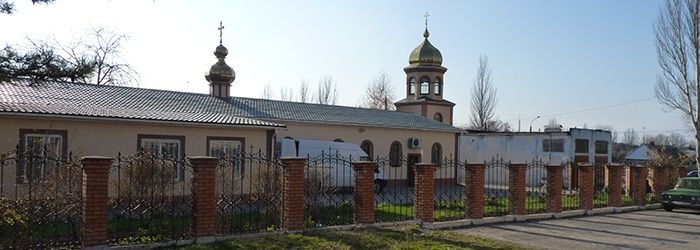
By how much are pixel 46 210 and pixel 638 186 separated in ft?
56.1

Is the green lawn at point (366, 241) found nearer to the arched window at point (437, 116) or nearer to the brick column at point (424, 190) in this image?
the brick column at point (424, 190)

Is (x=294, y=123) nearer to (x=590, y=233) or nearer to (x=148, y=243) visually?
(x=590, y=233)

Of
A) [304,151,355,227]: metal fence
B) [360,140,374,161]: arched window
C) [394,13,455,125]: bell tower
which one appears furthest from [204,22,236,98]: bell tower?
[304,151,355,227]: metal fence

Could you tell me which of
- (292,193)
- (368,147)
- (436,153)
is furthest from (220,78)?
(292,193)

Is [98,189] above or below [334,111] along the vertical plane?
below

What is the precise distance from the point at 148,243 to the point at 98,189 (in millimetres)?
1184

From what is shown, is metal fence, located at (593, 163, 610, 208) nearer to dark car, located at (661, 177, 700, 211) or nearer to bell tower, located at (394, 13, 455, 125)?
dark car, located at (661, 177, 700, 211)

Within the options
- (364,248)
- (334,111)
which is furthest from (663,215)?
(334,111)

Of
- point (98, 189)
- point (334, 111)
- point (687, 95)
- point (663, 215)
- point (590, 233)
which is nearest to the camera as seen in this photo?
point (98, 189)

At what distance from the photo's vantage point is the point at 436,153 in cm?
3284

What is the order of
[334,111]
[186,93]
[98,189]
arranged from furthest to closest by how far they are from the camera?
1. [334,111]
2. [186,93]
3. [98,189]

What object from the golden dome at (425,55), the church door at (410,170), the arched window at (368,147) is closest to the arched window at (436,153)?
the church door at (410,170)

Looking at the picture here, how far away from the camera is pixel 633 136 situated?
395 ft

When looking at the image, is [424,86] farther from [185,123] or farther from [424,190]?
[424,190]
